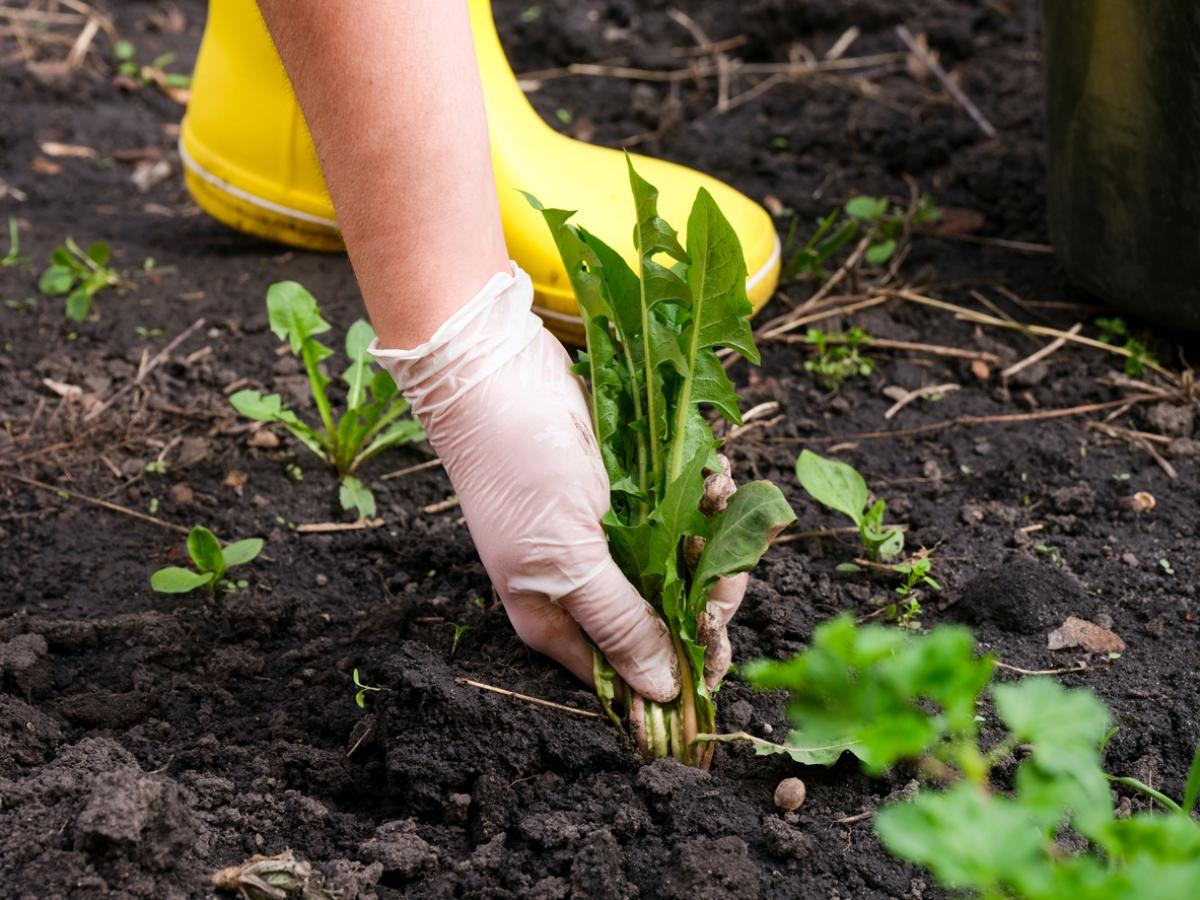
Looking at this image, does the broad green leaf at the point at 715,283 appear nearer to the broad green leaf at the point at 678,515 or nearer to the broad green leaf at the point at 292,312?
the broad green leaf at the point at 678,515

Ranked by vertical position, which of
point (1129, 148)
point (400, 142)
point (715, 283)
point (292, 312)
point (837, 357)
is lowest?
point (837, 357)

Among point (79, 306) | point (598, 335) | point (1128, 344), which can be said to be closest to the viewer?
point (598, 335)

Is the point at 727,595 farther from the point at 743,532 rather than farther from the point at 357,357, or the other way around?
the point at 357,357

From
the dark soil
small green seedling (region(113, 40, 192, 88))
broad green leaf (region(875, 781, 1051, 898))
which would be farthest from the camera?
small green seedling (region(113, 40, 192, 88))

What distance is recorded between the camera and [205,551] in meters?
1.59

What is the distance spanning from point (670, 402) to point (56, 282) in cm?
141

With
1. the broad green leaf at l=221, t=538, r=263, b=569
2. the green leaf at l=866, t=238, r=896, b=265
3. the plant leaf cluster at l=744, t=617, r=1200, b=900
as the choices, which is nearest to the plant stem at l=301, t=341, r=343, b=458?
the broad green leaf at l=221, t=538, r=263, b=569

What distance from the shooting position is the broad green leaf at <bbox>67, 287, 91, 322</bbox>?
2.24m

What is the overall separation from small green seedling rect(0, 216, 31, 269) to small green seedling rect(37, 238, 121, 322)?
67 millimetres

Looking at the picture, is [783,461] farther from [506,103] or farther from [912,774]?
[506,103]

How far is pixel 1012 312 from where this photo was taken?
2.21 metres

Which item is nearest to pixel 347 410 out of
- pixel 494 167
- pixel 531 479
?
pixel 494 167

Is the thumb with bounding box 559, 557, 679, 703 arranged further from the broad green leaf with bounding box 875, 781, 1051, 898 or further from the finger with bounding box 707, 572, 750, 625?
the broad green leaf with bounding box 875, 781, 1051, 898

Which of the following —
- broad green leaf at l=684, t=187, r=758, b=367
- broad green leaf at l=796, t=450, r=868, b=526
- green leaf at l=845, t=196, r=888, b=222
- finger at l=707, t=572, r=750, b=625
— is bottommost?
green leaf at l=845, t=196, r=888, b=222
